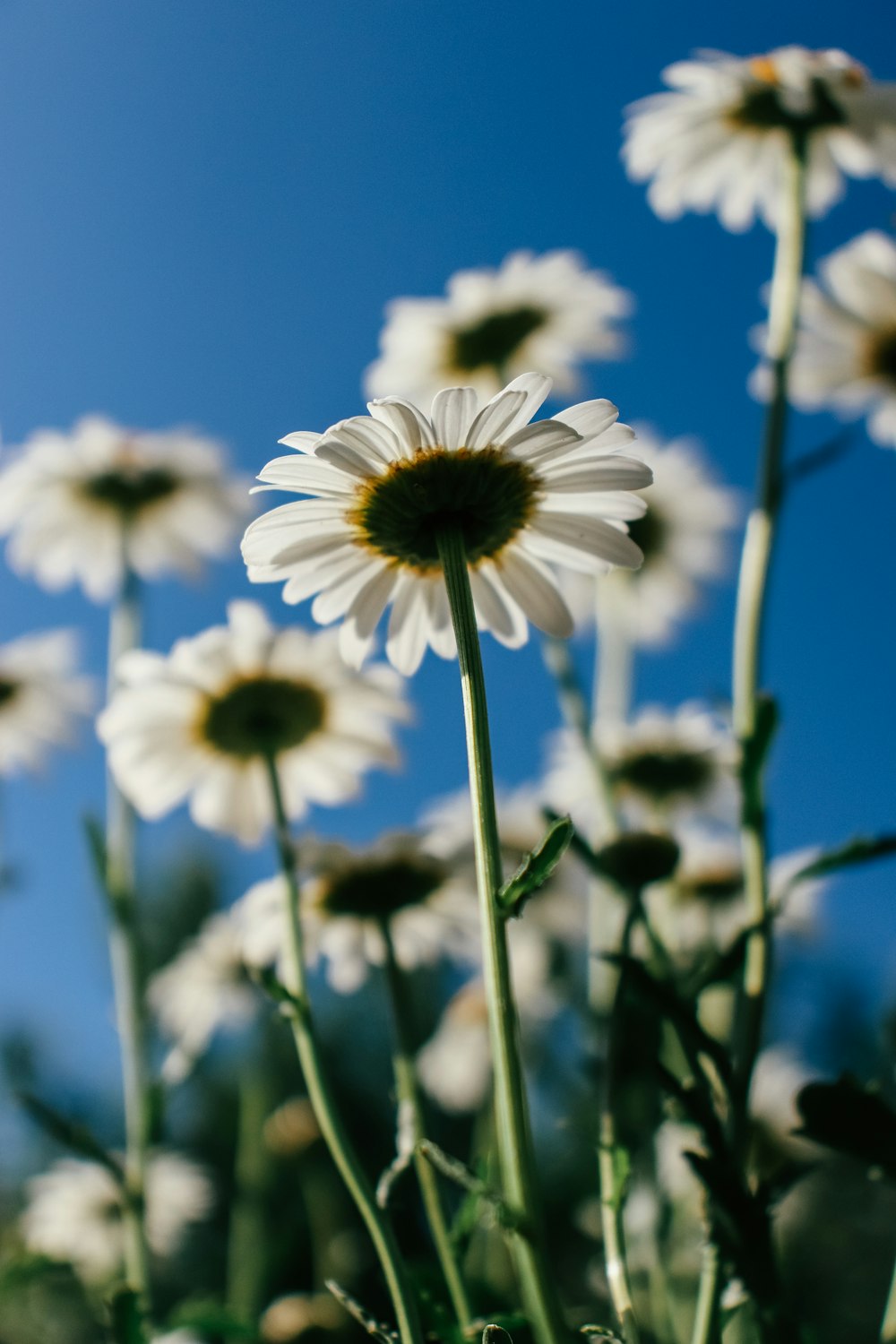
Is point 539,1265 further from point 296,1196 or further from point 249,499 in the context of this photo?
point 296,1196

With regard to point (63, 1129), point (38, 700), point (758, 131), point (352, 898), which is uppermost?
point (758, 131)

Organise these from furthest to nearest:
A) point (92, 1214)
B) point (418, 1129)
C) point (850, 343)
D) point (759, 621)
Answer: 1. point (92, 1214)
2. point (850, 343)
3. point (759, 621)
4. point (418, 1129)

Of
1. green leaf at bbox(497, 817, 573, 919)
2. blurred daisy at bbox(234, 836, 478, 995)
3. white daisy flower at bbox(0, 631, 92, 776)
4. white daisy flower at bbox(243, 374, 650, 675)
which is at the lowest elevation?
green leaf at bbox(497, 817, 573, 919)

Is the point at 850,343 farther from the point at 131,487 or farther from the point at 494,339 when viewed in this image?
the point at 131,487

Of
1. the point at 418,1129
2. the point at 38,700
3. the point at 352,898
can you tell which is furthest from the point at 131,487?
the point at 418,1129

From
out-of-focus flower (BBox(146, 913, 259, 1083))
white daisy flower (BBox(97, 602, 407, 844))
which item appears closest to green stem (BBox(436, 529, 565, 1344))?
white daisy flower (BBox(97, 602, 407, 844))

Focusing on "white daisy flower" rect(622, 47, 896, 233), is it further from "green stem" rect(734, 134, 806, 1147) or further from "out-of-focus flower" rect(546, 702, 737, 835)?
"out-of-focus flower" rect(546, 702, 737, 835)

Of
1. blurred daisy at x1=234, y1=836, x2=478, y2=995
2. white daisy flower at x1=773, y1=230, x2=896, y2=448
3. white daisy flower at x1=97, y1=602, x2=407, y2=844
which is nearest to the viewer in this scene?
white daisy flower at x1=97, y1=602, x2=407, y2=844
